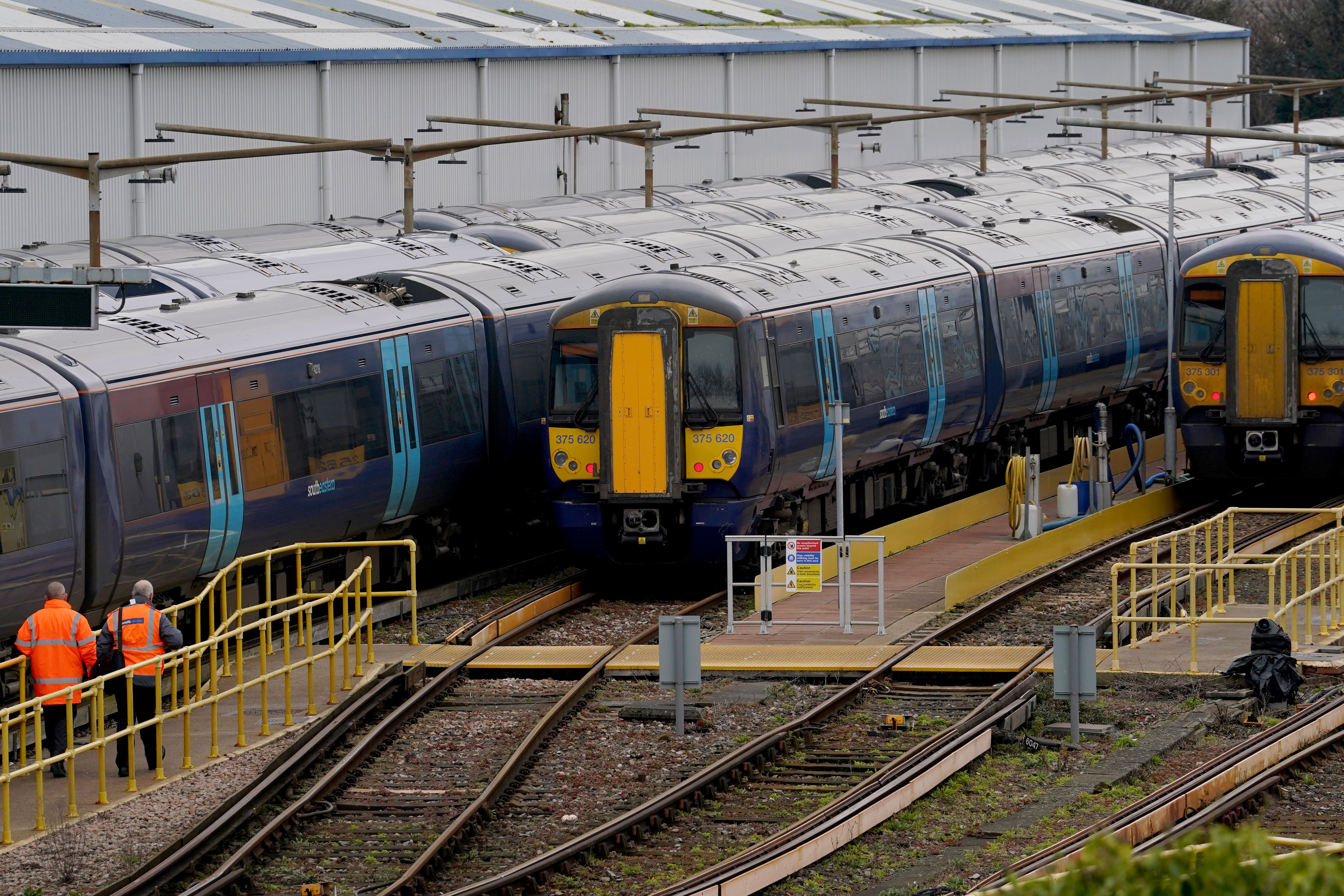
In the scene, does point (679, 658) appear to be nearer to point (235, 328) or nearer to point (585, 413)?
point (585, 413)

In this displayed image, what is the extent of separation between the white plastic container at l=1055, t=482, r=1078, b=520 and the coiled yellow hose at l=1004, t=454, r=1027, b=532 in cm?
121

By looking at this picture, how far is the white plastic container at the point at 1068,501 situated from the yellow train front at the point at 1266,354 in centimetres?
163

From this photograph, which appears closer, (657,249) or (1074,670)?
(1074,670)

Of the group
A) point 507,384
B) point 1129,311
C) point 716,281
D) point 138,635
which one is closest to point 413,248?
point 507,384

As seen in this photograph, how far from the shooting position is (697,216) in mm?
34375

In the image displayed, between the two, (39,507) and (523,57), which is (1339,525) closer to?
(39,507)

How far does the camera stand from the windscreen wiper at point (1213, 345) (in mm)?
25531

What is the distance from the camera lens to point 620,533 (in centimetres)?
2170

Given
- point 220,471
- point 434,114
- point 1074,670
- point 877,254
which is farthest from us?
point 434,114

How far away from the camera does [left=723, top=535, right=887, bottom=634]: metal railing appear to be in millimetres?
19719

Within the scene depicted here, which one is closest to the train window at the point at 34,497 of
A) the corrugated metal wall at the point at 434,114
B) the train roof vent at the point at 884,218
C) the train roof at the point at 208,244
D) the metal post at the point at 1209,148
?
the train roof at the point at 208,244

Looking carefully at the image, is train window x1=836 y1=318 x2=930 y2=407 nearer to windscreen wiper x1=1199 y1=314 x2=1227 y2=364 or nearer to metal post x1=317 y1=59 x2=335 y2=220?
windscreen wiper x1=1199 y1=314 x2=1227 y2=364

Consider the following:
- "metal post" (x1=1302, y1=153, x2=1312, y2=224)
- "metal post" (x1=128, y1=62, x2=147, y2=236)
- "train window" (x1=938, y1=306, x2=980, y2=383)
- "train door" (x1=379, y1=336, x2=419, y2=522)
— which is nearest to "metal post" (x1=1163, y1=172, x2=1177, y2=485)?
"metal post" (x1=1302, y1=153, x2=1312, y2=224)

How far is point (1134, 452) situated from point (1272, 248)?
14.4 ft
